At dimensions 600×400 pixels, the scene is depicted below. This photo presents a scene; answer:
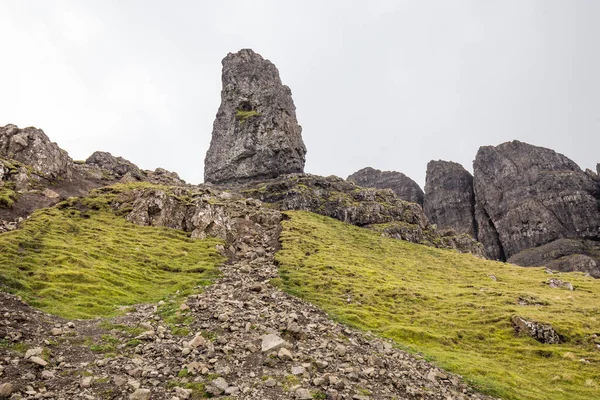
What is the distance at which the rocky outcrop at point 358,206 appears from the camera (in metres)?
109

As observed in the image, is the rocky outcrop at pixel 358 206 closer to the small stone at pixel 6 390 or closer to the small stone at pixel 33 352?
the small stone at pixel 33 352

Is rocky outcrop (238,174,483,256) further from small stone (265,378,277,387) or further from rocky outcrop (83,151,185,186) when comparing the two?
small stone (265,378,277,387)

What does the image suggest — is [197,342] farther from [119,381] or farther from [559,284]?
[559,284]

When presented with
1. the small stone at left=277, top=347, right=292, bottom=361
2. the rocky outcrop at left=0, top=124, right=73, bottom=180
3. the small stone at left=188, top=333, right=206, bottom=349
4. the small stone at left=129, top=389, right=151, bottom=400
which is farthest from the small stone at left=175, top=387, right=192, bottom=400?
the rocky outcrop at left=0, top=124, right=73, bottom=180

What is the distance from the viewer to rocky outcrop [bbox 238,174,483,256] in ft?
359

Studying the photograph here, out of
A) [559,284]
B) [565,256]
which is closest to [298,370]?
[559,284]

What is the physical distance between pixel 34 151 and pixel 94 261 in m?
56.3

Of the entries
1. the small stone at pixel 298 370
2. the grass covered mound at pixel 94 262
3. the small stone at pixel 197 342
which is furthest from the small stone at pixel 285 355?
the grass covered mound at pixel 94 262

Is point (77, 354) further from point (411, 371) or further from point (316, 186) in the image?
point (316, 186)

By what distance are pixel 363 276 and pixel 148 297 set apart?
113ft

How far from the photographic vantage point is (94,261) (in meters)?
44.2

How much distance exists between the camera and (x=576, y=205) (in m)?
172

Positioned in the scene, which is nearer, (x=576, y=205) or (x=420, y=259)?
(x=420, y=259)

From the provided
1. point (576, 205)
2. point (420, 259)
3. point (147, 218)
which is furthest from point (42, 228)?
point (576, 205)
